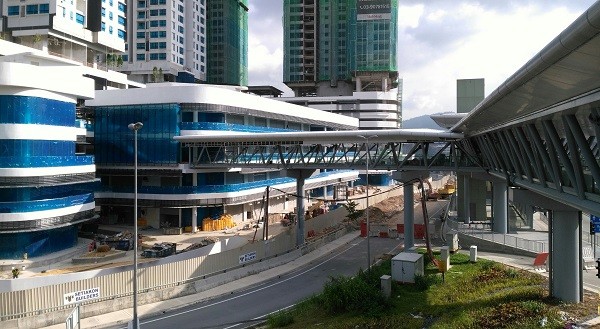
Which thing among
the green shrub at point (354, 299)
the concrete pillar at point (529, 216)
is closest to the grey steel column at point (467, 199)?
the concrete pillar at point (529, 216)

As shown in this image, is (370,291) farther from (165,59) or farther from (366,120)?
(366,120)

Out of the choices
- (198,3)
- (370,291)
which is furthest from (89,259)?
(198,3)

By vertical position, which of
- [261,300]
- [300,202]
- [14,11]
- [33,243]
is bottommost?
[261,300]

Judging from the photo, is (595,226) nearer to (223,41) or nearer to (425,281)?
(425,281)

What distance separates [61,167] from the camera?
3688cm

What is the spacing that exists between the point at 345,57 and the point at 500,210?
91.6 meters

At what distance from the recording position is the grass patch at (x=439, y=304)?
66.2 ft

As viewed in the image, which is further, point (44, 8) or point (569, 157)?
point (44, 8)

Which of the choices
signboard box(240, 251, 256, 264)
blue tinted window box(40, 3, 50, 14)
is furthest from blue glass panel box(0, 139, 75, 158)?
blue tinted window box(40, 3, 50, 14)

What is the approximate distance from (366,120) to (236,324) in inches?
3780

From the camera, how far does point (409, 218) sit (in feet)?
129

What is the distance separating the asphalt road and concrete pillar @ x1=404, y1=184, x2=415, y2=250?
2.78m

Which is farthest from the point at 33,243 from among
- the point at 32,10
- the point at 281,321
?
the point at 32,10

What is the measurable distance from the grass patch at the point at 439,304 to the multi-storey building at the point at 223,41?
10343 cm
